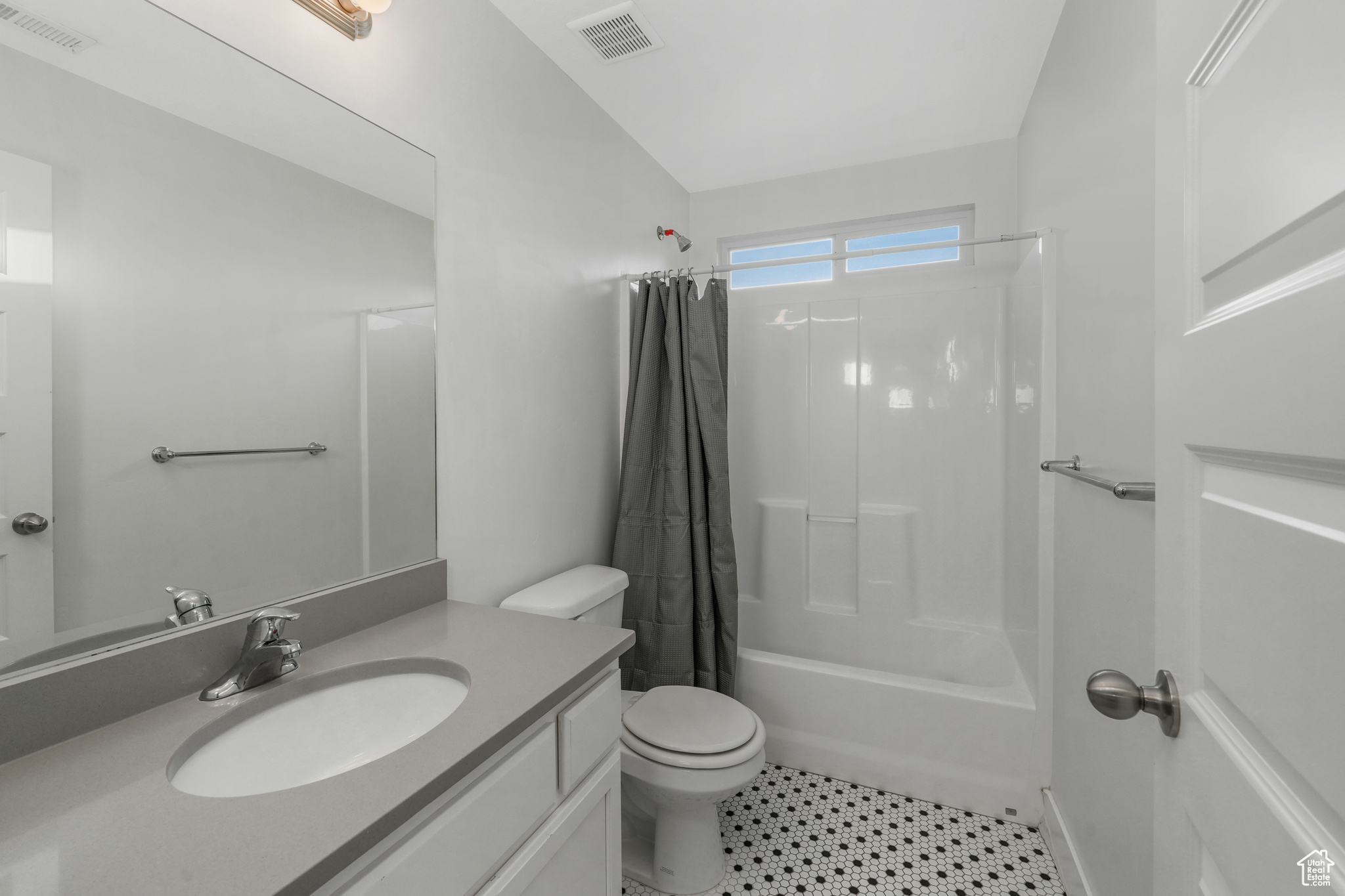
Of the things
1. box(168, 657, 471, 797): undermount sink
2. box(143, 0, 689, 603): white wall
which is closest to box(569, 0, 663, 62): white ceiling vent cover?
box(143, 0, 689, 603): white wall

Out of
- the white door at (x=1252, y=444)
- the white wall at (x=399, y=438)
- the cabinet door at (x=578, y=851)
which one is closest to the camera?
the white door at (x=1252, y=444)

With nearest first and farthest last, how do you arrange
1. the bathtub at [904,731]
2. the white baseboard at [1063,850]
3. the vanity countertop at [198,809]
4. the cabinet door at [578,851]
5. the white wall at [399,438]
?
the vanity countertop at [198,809], the cabinet door at [578,851], the white wall at [399,438], the white baseboard at [1063,850], the bathtub at [904,731]

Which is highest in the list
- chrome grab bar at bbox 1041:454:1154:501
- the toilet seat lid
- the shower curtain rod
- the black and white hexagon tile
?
the shower curtain rod

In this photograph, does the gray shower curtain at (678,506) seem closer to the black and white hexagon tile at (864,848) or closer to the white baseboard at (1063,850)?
the black and white hexagon tile at (864,848)

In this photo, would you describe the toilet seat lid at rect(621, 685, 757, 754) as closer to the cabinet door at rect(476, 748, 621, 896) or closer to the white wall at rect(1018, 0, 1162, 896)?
the cabinet door at rect(476, 748, 621, 896)

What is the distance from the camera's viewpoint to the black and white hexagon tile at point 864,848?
5.11 ft

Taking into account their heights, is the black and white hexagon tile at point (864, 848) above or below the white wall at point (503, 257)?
below

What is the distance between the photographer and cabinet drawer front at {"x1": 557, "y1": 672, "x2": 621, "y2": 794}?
98 centimetres

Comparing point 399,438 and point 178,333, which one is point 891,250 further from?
point 178,333

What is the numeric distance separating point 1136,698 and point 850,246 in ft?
8.05

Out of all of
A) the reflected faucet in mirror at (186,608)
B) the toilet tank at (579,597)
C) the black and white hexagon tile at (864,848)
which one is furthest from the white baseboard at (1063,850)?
the reflected faucet in mirror at (186,608)

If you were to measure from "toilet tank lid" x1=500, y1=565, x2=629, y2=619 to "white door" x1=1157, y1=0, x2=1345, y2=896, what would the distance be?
1.24 m

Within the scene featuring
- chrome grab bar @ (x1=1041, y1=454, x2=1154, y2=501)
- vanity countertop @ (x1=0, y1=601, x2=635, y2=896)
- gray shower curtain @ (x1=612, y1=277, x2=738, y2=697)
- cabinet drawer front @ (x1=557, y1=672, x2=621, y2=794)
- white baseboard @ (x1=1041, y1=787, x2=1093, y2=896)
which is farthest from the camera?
gray shower curtain @ (x1=612, y1=277, x2=738, y2=697)

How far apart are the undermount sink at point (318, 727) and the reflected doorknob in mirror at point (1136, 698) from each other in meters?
0.87
